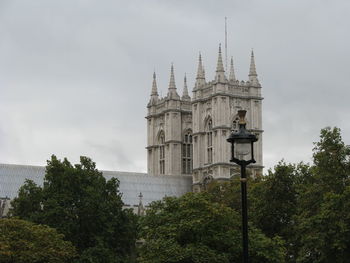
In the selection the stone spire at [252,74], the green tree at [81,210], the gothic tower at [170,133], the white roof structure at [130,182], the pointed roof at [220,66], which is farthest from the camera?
the gothic tower at [170,133]

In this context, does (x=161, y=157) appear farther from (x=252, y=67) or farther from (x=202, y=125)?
(x=252, y=67)

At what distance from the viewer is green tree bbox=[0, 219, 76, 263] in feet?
200

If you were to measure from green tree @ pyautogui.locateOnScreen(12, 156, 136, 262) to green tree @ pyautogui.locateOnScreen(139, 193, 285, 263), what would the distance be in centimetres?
1272

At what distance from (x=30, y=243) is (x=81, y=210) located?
36.7 feet

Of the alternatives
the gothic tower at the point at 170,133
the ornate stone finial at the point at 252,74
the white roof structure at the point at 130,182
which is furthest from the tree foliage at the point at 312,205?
the gothic tower at the point at 170,133

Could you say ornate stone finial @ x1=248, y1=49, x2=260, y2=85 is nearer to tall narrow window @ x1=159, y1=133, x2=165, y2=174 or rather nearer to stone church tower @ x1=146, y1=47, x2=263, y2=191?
stone church tower @ x1=146, y1=47, x2=263, y2=191

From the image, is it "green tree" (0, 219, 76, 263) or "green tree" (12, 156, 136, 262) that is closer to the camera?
"green tree" (0, 219, 76, 263)

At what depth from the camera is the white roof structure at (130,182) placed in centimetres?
10925

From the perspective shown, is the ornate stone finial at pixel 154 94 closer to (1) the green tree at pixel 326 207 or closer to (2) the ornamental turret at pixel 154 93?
(2) the ornamental turret at pixel 154 93

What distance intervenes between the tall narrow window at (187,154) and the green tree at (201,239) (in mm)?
69361

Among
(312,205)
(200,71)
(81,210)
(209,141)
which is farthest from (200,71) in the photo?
(312,205)

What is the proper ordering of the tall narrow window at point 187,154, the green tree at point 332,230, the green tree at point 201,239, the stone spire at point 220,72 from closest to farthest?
the green tree at point 332,230 → the green tree at point 201,239 → the stone spire at point 220,72 → the tall narrow window at point 187,154

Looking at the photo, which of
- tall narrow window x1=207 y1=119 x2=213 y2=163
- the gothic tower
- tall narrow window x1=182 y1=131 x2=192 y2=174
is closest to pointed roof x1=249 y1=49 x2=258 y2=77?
tall narrow window x1=207 y1=119 x2=213 y2=163

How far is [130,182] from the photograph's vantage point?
11869 centimetres
